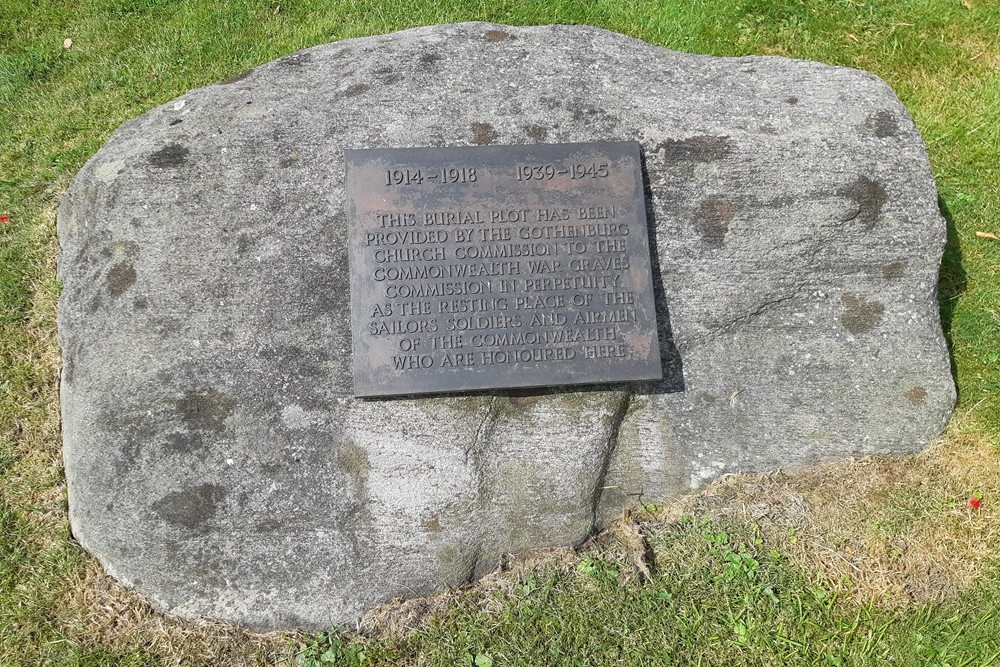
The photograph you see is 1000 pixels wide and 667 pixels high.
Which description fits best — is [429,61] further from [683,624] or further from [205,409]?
[683,624]

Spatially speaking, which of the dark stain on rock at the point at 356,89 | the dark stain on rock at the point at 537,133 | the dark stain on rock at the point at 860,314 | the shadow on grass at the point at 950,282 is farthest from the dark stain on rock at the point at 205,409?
the shadow on grass at the point at 950,282

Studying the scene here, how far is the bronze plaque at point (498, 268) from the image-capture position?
2979 millimetres

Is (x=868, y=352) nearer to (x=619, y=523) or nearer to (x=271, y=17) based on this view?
(x=619, y=523)

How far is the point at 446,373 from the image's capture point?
9.71 ft

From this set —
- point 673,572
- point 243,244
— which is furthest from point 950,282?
point 243,244

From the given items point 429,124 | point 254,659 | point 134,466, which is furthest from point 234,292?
point 254,659

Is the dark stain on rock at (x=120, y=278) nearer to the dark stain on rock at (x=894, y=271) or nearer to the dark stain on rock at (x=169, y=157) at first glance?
the dark stain on rock at (x=169, y=157)

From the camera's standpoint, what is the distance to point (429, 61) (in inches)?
136

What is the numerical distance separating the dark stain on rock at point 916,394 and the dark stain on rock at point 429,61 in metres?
2.61

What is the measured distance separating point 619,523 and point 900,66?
380 centimetres

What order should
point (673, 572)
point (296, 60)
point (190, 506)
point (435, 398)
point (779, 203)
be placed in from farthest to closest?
1. point (296, 60)
2. point (779, 203)
3. point (673, 572)
4. point (435, 398)
5. point (190, 506)

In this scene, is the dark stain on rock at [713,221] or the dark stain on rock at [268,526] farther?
the dark stain on rock at [713,221]

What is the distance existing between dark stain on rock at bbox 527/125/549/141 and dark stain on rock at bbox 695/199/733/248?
2.49ft

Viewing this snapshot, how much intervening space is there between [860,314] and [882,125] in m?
0.89
